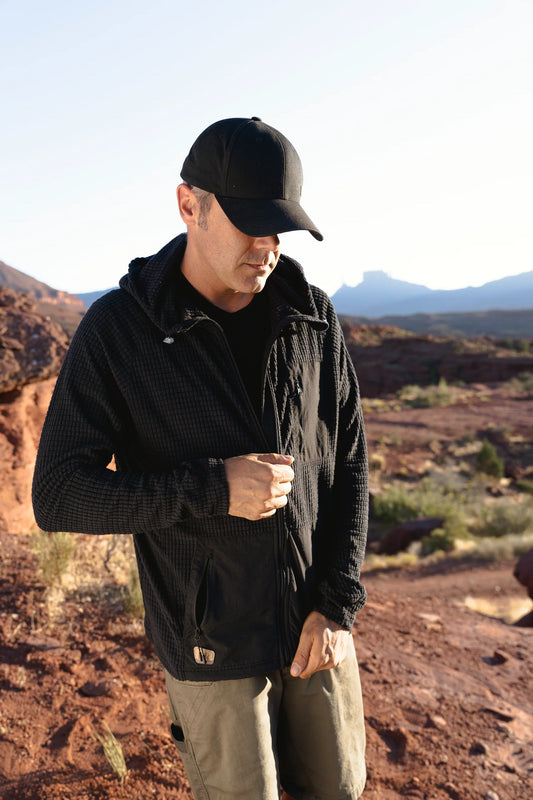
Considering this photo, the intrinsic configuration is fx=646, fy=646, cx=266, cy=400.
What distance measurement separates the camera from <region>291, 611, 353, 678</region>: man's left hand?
157 cm

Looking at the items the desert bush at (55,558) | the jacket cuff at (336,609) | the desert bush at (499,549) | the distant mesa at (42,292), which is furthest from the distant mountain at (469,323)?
the jacket cuff at (336,609)

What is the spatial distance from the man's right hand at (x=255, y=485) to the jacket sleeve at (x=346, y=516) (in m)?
0.35

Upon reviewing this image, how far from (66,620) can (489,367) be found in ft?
104

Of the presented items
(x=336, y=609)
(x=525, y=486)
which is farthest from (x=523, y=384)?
(x=336, y=609)

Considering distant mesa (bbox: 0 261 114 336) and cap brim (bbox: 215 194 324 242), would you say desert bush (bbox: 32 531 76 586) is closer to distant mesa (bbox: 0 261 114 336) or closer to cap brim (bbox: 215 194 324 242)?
cap brim (bbox: 215 194 324 242)

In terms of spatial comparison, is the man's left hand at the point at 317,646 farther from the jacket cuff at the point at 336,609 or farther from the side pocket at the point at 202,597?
the side pocket at the point at 202,597

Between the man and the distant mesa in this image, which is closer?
the man

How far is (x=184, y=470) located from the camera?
1.45m

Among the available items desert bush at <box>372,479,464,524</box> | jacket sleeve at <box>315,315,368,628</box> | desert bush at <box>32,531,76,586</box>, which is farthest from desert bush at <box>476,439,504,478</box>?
jacket sleeve at <box>315,315,368,628</box>

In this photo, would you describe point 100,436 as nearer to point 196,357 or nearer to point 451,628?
point 196,357

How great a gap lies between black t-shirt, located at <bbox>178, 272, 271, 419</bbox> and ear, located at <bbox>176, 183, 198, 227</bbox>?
0.49 ft

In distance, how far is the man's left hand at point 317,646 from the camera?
1569 mm

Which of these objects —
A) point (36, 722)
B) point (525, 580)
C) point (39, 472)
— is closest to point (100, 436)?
point (39, 472)

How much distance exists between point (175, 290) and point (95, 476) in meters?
0.49
